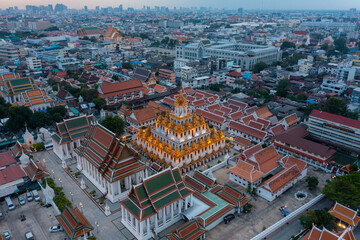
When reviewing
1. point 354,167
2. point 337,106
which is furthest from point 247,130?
point 337,106

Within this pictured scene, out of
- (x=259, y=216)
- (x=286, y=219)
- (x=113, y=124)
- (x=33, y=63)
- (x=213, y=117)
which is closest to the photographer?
(x=286, y=219)

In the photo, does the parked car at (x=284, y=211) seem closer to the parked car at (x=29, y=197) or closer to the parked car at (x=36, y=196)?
the parked car at (x=36, y=196)

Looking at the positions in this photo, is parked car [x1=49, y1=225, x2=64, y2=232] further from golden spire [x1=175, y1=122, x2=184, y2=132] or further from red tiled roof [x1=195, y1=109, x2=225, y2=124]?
red tiled roof [x1=195, y1=109, x2=225, y2=124]

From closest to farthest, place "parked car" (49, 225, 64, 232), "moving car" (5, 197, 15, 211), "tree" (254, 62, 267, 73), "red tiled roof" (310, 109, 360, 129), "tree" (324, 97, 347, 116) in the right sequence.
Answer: "parked car" (49, 225, 64, 232), "moving car" (5, 197, 15, 211), "red tiled roof" (310, 109, 360, 129), "tree" (324, 97, 347, 116), "tree" (254, 62, 267, 73)

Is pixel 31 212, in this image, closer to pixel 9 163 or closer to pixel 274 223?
pixel 9 163

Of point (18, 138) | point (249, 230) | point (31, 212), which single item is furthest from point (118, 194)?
point (18, 138)

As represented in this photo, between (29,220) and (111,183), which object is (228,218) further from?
(29,220)

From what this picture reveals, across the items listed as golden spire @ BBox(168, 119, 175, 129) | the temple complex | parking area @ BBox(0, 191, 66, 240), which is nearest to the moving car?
parking area @ BBox(0, 191, 66, 240)
